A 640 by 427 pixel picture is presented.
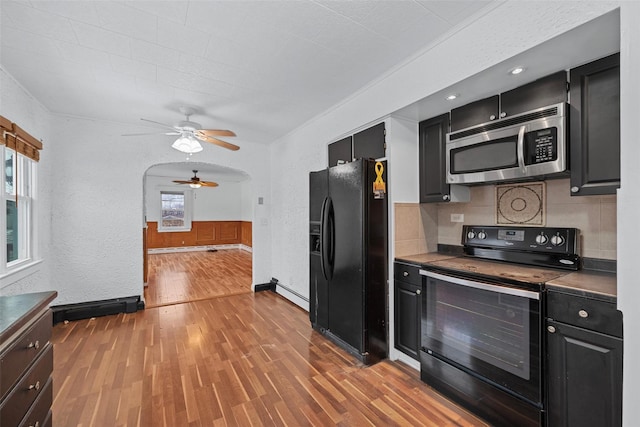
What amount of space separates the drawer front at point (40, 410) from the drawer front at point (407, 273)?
2.47 m

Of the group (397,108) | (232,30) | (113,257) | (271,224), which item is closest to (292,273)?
(271,224)

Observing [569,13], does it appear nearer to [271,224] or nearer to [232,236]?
[271,224]

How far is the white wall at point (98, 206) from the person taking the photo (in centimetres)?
363

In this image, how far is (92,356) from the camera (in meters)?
2.72

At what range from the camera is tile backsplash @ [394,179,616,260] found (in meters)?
1.89

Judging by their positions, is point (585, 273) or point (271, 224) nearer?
point (585, 273)

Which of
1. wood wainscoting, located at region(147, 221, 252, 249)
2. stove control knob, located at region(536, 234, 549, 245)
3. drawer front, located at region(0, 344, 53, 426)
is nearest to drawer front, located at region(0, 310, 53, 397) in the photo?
drawer front, located at region(0, 344, 53, 426)

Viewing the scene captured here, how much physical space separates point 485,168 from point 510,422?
1.70m

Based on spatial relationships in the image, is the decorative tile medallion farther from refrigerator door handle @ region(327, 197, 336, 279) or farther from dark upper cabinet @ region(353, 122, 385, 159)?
refrigerator door handle @ region(327, 197, 336, 279)

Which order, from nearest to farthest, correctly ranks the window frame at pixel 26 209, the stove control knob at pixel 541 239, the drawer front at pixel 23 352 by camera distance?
the drawer front at pixel 23 352 < the stove control knob at pixel 541 239 < the window frame at pixel 26 209

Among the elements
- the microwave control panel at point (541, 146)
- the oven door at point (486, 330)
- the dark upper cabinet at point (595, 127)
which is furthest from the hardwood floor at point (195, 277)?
the dark upper cabinet at point (595, 127)

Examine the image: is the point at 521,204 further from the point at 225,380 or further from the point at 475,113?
the point at 225,380

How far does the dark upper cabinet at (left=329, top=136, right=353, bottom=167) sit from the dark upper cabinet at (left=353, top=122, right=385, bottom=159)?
3.6 inches

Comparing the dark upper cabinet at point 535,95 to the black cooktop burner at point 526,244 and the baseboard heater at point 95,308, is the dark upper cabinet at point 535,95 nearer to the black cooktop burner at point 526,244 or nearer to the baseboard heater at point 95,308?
the black cooktop burner at point 526,244
